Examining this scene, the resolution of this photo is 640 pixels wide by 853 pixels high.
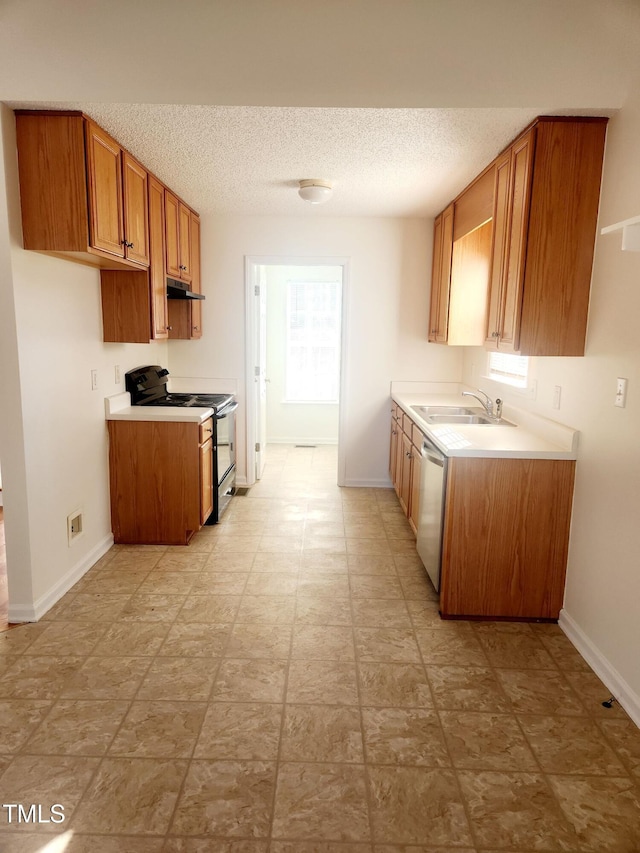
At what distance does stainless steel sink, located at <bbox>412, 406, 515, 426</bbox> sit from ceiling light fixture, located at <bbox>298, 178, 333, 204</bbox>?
1.55 m

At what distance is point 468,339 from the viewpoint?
13.0 ft

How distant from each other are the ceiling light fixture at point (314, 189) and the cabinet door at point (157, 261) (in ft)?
3.03

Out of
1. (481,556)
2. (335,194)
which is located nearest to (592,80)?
(335,194)

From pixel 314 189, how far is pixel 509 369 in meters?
1.73

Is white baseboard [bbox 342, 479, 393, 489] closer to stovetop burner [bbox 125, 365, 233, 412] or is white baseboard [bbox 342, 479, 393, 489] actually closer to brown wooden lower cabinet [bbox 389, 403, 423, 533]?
brown wooden lower cabinet [bbox 389, 403, 423, 533]

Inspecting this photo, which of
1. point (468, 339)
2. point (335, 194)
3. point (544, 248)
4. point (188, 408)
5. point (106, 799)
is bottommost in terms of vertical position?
point (106, 799)

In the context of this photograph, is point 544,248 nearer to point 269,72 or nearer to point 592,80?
point 592,80

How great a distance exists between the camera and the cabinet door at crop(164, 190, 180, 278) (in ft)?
12.2

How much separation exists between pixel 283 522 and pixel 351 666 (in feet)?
5.98

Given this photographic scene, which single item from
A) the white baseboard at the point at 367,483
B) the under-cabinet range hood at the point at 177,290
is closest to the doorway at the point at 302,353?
the white baseboard at the point at 367,483

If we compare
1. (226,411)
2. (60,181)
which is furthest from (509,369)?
(60,181)

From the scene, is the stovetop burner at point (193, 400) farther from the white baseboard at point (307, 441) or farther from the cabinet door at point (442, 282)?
the white baseboard at point (307, 441)

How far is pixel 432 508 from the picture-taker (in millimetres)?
2902

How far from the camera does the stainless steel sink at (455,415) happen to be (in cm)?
355
